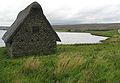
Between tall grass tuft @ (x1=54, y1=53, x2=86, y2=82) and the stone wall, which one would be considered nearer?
tall grass tuft @ (x1=54, y1=53, x2=86, y2=82)

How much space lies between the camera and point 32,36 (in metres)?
26.3

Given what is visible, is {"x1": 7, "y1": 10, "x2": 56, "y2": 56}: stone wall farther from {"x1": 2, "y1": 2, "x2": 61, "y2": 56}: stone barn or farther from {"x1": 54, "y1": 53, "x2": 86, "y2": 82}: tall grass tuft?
{"x1": 54, "y1": 53, "x2": 86, "y2": 82}: tall grass tuft

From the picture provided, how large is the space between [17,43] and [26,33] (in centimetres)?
141

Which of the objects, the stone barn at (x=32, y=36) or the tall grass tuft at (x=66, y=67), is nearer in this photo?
the tall grass tuft at (x=66, y=67)

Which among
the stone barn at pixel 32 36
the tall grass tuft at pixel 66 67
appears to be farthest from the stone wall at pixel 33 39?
the tall grass tuft at pixel 66 67

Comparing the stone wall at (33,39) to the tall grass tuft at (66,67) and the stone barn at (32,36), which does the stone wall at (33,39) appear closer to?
the stone barn at (32,36)

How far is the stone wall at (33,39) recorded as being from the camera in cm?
2562

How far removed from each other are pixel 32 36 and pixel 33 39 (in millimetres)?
363

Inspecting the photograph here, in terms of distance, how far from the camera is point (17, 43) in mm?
25609

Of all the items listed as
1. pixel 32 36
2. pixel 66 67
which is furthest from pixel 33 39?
pixel 66 67

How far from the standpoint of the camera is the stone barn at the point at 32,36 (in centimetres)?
2556

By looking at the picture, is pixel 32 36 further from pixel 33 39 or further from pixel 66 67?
pixel 66 67

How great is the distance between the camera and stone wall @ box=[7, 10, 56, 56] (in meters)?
25.6

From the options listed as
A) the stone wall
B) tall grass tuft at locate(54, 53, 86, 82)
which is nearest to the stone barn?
the stone wall
